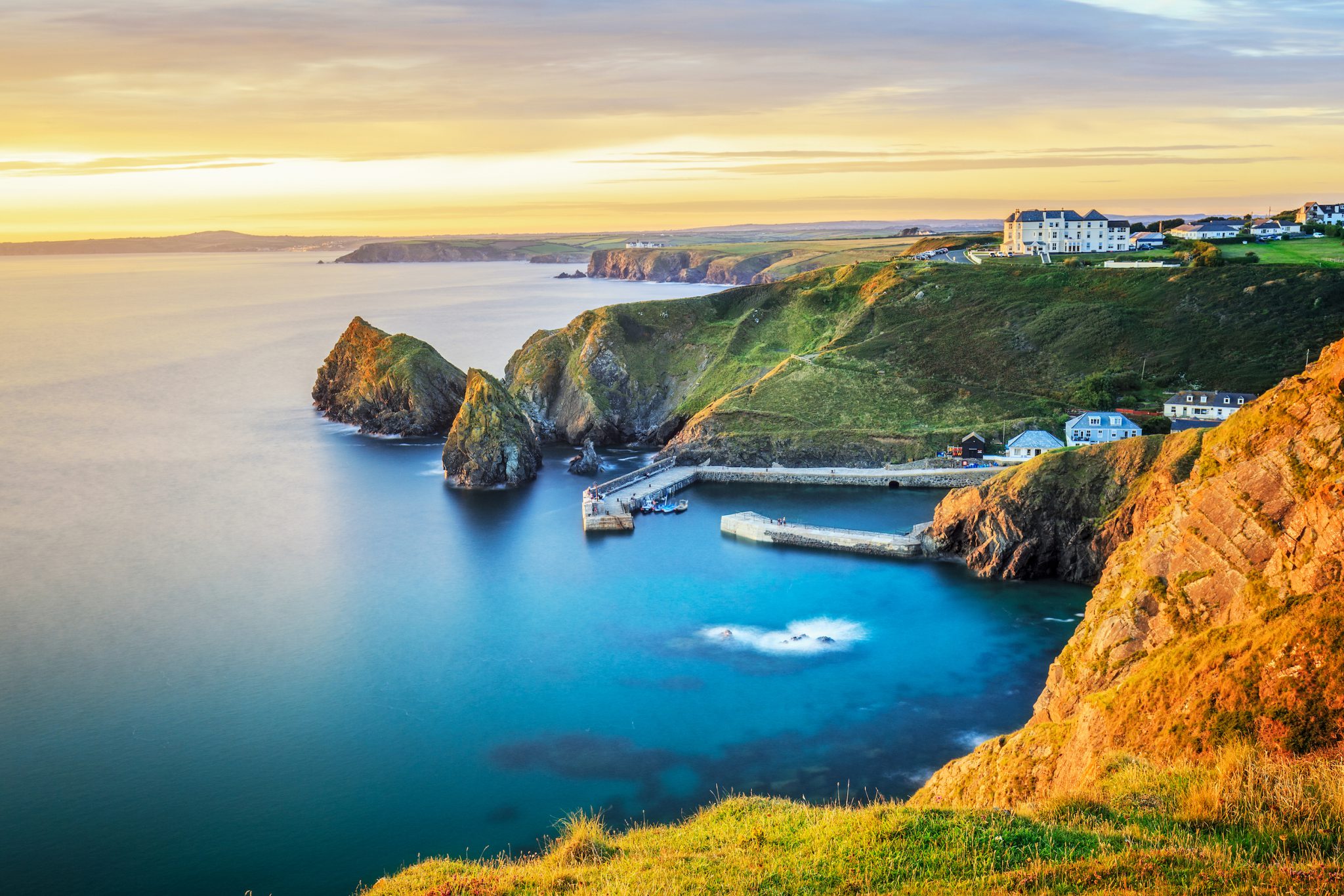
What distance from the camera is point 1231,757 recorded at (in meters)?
14.5

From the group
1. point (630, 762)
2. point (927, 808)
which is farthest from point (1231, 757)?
point (630, 762)

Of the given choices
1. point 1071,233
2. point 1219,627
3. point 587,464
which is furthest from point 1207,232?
point 1219,627

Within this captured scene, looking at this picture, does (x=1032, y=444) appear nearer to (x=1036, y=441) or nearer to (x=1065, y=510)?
(x=1036, y=441)

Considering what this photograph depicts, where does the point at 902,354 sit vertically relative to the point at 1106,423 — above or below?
above

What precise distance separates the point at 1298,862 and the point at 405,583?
4807 cm

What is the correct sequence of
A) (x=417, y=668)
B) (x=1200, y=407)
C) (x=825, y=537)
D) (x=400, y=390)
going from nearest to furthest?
(x=417, y=668), (x=825, y=537), (x=1200, y=407), (x=400, y=390)

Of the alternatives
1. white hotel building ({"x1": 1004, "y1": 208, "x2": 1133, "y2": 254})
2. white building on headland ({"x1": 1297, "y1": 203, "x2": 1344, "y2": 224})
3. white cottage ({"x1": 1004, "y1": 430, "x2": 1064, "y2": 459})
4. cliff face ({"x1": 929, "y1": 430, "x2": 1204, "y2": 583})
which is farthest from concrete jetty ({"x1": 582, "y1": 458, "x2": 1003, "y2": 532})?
white building on headland ({"x1": 1297, "y1": 203, "x2": 1344, "y2": 224})

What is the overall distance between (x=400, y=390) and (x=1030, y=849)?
299 feet

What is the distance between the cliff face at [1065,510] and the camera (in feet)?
162

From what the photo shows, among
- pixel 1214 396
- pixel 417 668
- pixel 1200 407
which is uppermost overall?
pixel 1214 396

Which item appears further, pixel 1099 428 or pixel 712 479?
pixel 712 479

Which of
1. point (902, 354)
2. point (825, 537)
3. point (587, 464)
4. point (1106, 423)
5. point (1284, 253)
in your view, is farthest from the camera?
point (1284, 253)

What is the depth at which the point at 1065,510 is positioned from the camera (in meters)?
51.7

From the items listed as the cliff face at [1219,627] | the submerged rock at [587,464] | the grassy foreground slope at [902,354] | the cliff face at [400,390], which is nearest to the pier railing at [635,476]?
the grassy foreground slope at [902,354]
